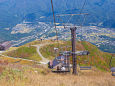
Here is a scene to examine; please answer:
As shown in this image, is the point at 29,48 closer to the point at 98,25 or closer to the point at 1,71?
the point at 1,71

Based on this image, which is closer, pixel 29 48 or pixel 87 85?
pixel 87 85

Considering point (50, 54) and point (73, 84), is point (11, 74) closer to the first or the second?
point (73, 84)

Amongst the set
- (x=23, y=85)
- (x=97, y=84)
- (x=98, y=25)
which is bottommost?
(x=98, y=25)

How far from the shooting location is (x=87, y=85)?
8.33 meters

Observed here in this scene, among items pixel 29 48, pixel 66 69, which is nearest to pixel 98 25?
pixel 29 48

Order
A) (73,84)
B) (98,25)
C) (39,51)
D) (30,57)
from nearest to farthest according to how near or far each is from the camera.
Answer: (73,84)
(30,57)
(39,51)
(98,25)

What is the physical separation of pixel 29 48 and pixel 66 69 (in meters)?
40.3

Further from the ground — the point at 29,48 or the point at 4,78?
the point at 4,78

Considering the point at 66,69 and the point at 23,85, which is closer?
the point at 23,85

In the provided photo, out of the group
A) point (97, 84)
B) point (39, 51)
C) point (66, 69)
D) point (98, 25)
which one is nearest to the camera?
point (97, 84)

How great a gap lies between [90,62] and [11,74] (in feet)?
126

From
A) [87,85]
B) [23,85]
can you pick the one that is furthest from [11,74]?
[87,85]

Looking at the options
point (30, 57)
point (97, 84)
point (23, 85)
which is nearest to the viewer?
point (23, 85)

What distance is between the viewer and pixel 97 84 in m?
8.94
